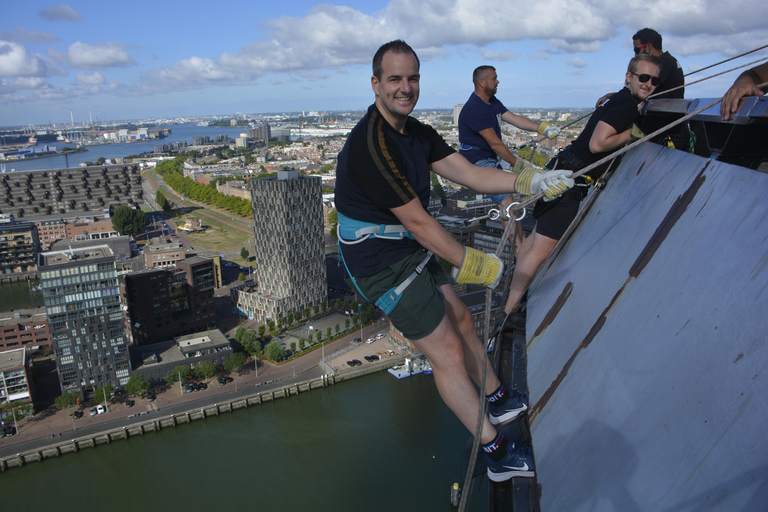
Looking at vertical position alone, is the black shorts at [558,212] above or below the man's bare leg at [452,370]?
above

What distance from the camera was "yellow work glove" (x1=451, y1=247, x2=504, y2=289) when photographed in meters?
1.09

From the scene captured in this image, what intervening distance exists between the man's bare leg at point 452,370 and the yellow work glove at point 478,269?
0.12 m

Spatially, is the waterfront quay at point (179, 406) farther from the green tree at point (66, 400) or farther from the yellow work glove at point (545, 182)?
the yellow work glove at point (545, 182)

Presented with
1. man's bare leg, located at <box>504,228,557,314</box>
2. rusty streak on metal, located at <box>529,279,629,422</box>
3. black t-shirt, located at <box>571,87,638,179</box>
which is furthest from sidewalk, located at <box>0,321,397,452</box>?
rusty streak on metal, located at <box>529,279,629,422</box>

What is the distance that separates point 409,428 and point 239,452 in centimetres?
302

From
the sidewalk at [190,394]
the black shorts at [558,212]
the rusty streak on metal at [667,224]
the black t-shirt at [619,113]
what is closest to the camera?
the rusty streak on metal at [667,224]

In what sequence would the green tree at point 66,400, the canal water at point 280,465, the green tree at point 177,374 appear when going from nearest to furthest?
the canal water at point 280,465 → the green tree at point 66,400 → the green tree at point 177,374

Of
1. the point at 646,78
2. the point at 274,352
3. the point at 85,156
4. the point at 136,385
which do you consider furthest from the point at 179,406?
the point at 85,156

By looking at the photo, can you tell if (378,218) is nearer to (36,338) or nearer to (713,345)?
(713,345)

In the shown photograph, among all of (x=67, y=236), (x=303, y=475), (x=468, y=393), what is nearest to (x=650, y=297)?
(x=468, y=393)

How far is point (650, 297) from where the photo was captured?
74 centimetres

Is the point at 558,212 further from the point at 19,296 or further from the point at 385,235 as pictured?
the point at 19,296

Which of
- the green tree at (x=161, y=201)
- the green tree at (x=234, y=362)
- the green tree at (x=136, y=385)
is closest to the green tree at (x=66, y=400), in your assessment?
the green tree at (x=136, y=385)

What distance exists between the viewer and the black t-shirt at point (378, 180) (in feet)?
3.44
